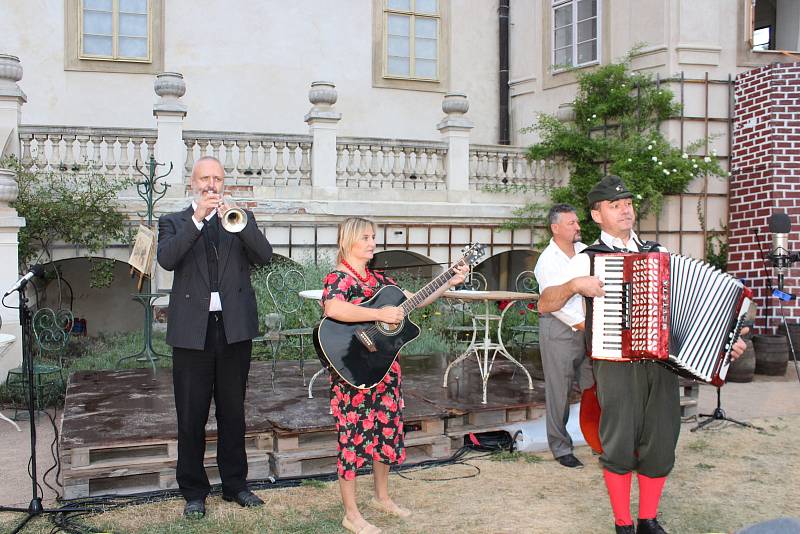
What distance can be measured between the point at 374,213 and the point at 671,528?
294 inches

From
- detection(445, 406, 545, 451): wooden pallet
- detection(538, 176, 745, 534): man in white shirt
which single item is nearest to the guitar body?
detection(538, 176, 745, 534): man in white shirt

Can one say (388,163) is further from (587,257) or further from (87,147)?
(587,257)

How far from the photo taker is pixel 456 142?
1168 cm

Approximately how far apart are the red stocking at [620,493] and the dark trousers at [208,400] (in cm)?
205

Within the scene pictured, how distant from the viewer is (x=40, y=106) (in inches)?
493

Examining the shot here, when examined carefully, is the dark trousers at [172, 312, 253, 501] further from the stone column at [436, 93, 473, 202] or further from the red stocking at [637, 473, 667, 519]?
the stone column at [436, 93, 473, 202]

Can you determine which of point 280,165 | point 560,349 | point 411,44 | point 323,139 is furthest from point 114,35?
point 560,349

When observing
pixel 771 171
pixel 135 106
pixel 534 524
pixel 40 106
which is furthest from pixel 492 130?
pixel 534 524

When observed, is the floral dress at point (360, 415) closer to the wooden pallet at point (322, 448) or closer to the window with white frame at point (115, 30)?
the wooden pallet at point (322, 448)

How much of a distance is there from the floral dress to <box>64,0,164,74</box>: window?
10075mm

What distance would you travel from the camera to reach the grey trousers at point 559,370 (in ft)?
18.3

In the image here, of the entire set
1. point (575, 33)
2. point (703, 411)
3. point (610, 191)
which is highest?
point (575, 33)

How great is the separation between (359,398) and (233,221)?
1.14m

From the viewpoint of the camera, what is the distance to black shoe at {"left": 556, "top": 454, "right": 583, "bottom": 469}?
5543 millimetres
